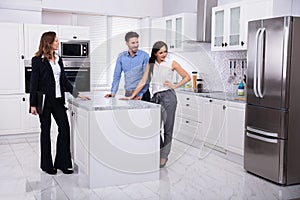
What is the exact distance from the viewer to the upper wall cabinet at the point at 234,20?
13.7 ft

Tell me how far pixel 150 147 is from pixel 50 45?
140cm

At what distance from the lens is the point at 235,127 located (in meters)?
4.24

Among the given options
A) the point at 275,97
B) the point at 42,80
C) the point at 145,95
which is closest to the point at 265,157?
the point at 275,97

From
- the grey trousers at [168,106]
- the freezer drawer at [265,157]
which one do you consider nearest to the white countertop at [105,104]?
the grey trousers at [168,106]

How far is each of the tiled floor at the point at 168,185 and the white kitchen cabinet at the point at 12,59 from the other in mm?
1464

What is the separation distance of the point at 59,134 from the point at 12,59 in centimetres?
214

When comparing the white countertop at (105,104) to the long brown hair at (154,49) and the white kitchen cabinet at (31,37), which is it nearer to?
the long brown hair at (154,49)

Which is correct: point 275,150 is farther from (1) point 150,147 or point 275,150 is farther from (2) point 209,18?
(2) point 209,18

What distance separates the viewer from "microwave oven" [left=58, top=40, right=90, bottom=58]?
18.4ft

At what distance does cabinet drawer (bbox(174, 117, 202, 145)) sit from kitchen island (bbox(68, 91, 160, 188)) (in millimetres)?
796

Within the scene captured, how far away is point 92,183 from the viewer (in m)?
3.32

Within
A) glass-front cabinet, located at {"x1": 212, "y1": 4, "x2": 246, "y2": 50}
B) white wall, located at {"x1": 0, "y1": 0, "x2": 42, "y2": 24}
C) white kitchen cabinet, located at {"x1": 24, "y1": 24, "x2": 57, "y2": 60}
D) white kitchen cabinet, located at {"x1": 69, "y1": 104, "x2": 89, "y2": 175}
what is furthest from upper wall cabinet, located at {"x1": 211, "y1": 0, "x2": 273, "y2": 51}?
white wall, located at {"x1": 0, "y1": 0, "x2": 42, "y2": 24}

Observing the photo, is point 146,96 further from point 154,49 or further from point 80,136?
point 80,136

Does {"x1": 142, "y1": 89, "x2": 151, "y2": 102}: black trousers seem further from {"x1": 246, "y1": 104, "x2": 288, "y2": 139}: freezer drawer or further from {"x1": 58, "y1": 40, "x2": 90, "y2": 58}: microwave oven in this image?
{"x1": 58, "y1": 40, "x2": 90, "y2": 58}: microwave oven
